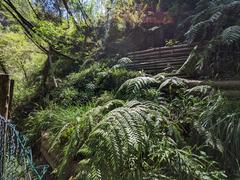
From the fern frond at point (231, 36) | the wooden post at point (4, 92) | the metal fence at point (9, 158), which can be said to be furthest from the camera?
the fern frond at point (231, 36)

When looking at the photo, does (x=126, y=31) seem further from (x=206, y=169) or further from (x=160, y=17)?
(x=206, y=169)

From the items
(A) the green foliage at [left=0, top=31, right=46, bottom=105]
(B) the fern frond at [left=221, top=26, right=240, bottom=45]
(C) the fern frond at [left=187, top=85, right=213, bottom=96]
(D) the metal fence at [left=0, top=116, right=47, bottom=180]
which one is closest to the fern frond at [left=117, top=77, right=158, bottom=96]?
(C) the fern frond at [left=187, top=85, right=213, bottom=96]

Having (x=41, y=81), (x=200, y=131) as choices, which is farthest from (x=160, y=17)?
(x=200, y=131)

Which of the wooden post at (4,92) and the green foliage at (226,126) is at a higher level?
the wooden post at (4,92)

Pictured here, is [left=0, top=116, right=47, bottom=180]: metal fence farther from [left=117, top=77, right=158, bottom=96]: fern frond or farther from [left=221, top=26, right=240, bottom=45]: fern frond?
[left=221, top=26, right=240, bottom=45]: fern frond

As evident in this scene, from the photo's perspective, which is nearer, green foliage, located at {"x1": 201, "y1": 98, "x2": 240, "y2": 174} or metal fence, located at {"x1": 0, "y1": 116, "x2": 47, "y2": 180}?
green foliage, located at {"x1": 201, "y1": 98, "x2": 240, "y2": 174}

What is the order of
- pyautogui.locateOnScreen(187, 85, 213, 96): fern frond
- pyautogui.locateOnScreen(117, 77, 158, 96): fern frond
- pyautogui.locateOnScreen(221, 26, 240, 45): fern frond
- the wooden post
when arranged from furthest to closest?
pyautogui.locateOnScreen(221, 26, 240, 45): fern frond
pyautogui.locateOnScreen(117, 77, 158, 96): fern frond
the wooden post
pyautogui.locateOnScreen(187, 85, 213, 96): fern frond

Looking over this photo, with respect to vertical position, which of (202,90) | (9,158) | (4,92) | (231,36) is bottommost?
(9,158)

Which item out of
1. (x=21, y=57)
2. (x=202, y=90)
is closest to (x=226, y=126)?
(x=202, y=90)

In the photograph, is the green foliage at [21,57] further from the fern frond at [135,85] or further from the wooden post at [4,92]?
the fern frond at [135,85]

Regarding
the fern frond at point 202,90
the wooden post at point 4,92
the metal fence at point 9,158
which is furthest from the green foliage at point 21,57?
the fern frond at point 202,90

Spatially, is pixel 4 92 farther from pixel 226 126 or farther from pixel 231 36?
pixel 231 36

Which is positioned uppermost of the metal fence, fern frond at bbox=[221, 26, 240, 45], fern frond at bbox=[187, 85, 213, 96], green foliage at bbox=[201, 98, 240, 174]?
fern frond at bbox=[221, 26, 240, 45]

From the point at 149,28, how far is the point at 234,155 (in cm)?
424
